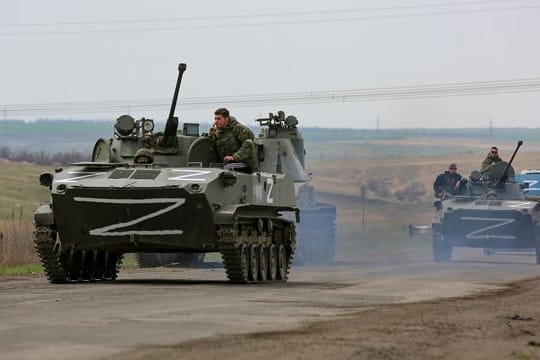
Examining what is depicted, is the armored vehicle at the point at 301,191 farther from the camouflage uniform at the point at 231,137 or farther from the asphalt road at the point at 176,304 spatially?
the camouflage uniform at the point at 231,137

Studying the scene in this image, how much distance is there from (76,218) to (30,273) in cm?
645

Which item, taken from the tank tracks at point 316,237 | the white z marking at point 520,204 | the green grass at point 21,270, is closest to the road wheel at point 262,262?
the green grass at point 21,270

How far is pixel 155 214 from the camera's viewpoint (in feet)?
78.5

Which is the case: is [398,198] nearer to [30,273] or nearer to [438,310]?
[30,273]

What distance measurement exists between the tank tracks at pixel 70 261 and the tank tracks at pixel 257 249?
8.84ft

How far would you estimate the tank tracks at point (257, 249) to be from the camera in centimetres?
2392

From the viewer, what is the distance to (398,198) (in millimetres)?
80562

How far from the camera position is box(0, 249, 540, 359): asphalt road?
1387 centimetres

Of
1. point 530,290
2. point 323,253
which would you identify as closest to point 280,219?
point 530,290

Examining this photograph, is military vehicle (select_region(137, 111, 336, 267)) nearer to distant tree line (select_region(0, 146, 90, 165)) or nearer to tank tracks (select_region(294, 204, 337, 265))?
tank tracks (select_region(294, 204, 337, 265))

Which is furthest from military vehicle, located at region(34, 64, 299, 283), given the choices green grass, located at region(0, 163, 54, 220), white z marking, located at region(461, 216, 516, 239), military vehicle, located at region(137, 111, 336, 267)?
green grass, located at region(0, 163, 54, 220)

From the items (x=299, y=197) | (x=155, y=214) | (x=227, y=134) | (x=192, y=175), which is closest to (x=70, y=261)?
(x=155, y=214)

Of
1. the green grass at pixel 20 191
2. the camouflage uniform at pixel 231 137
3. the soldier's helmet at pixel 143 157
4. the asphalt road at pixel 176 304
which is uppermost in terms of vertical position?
the camouflage uniform at pixel 231 137

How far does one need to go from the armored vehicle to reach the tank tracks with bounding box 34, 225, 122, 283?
10471 millimetres
